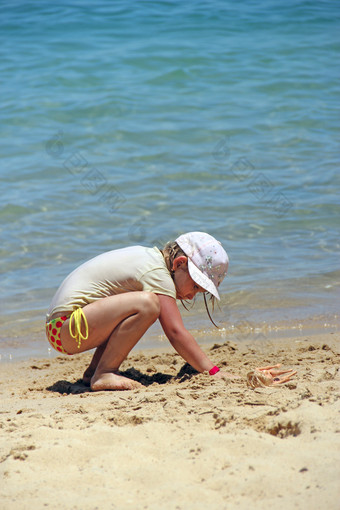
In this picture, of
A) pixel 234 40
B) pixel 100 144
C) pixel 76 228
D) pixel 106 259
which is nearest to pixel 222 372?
pixel 106 259

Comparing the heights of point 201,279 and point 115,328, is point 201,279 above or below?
above

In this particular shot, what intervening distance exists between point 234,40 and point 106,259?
392 inches

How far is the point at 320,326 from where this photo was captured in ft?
14.5

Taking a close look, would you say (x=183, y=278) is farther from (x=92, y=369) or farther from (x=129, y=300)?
(x=92, y=369)

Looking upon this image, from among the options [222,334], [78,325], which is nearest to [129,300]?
[78,325]

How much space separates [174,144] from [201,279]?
5.36m

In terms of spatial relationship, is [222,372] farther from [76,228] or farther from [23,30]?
[23,30]

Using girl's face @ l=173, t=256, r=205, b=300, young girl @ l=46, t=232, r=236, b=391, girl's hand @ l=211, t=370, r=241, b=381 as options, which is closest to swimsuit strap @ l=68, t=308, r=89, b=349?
young girl @ l=46, t=232, r=236, b=391

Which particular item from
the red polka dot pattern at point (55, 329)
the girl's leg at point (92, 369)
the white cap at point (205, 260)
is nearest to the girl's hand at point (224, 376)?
the white cap at point (205, 260)

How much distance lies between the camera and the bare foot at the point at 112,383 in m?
3.26

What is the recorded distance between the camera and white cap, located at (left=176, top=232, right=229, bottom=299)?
327 cm

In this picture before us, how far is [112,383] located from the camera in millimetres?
3260

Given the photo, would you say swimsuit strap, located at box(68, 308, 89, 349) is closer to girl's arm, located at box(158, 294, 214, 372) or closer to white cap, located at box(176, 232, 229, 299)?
girl's arm, located at box(158, 294, 214, 372)

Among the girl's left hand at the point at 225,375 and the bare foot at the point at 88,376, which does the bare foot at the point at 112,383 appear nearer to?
the bare foot at the point at 88,376
